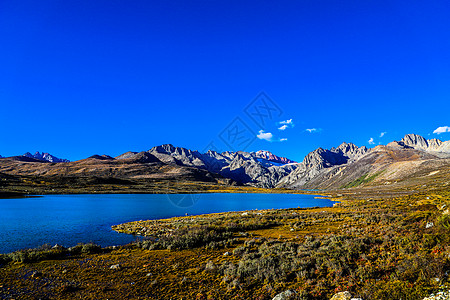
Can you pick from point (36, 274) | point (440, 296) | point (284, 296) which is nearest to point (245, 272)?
point (284, 296)

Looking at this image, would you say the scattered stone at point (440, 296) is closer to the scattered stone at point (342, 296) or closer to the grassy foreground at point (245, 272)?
the grassy foreground at point (245, 272)

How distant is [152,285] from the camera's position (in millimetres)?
13562

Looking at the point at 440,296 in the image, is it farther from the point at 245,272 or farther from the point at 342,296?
the point at 245,272

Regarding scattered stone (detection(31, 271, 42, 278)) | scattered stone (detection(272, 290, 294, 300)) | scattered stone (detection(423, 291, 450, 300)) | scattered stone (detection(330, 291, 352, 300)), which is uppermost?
scattered stone (detection(423, 291, 450, 300))

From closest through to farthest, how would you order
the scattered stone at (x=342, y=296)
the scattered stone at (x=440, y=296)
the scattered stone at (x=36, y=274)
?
1. the scattered stone at (x=440, y=296)
2. the scattered stone at (x=342, y=296)
3. the scattered stone at (x=36, y=274)

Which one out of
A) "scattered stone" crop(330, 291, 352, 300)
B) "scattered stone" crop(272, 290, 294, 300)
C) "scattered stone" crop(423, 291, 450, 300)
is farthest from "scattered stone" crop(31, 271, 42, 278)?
"scattered stone" crop(423, 291, 450, 300)

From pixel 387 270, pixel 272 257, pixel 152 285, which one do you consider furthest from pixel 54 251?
pixel 387 270

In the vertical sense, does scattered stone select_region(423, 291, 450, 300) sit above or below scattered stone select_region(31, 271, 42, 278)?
above

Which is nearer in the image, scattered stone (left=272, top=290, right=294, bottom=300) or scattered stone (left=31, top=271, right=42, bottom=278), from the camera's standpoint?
scattered stone (left=272, top=290, right=294, bottom=300)

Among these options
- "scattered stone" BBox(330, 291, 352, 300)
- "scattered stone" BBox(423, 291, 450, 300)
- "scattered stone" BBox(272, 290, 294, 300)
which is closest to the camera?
"scattered stone" BBox(423, 291, 450, 300)

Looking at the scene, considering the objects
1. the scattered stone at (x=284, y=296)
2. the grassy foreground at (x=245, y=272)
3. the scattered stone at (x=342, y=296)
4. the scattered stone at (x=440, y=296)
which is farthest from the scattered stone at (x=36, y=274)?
the scattered stone at (x=440, y=296)

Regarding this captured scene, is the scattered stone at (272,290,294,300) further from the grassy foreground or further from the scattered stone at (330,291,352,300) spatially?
the scattered stone at (330,291,352,300)

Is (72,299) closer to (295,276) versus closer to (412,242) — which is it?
(295,276)

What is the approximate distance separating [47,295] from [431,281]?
61.1 ft
